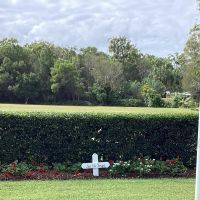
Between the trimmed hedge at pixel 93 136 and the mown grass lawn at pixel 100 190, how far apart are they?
1.78 m

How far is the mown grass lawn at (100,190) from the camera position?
8508 mm

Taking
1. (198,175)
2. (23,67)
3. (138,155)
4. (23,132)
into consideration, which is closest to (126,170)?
(138,155)

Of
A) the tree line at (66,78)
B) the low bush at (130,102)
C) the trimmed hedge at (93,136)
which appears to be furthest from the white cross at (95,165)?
the low bush at (130,102)

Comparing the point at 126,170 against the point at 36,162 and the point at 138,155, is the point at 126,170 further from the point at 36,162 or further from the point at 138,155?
the point at 36,162

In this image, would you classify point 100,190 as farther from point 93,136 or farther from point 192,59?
point 192,59

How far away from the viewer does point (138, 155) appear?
12602 mm

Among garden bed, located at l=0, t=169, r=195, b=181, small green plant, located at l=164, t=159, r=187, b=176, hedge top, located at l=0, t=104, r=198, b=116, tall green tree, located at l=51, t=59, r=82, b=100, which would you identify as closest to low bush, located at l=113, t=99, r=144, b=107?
tall green tree, located at l=51, t=59, r=82, b=100

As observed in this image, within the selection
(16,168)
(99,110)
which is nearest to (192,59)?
(99,110)

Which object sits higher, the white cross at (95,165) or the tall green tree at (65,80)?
the tall green tree at (65,80)

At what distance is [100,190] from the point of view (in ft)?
30.2

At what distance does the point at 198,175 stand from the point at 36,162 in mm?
7434

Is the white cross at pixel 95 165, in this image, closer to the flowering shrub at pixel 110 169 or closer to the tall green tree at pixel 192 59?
the flowering shrub at pixel 110 169

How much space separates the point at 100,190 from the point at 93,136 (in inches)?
127

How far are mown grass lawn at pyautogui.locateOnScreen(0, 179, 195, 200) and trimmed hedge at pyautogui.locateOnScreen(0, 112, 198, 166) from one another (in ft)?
5.84
